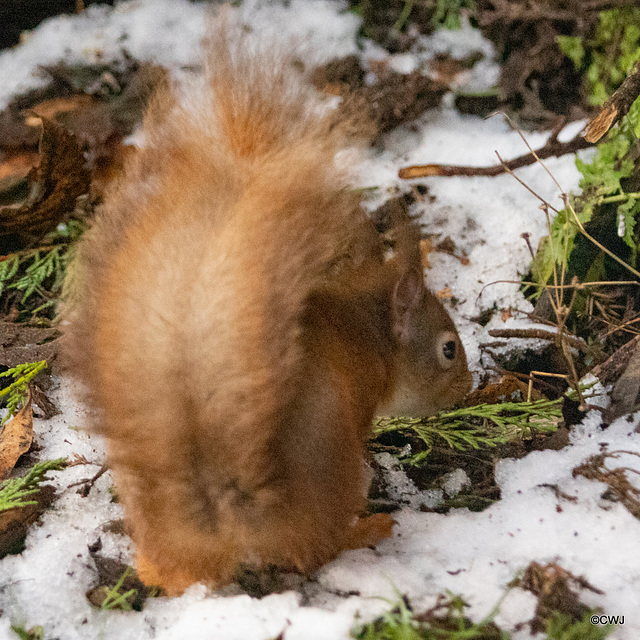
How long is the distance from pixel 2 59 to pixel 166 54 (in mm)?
784

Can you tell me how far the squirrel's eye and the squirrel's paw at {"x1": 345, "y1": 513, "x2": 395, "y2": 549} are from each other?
577mm

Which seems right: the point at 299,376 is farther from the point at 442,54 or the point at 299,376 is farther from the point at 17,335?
the point at 442,54

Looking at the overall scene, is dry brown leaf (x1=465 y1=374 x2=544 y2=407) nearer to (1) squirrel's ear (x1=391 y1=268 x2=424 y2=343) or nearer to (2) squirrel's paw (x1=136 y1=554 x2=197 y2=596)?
(1) squirrel's ear (x1=391 y1=268 x2=424 y2=343)

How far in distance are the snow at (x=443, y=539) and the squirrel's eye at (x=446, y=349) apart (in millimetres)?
242

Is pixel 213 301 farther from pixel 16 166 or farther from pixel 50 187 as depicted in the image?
pixel 16 166

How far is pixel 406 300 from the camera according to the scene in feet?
6.07

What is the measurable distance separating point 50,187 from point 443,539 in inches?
73.2

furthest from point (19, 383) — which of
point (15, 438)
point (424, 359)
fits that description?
point (424, 359)

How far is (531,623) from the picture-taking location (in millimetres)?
1174

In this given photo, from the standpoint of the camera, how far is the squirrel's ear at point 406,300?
1786mm

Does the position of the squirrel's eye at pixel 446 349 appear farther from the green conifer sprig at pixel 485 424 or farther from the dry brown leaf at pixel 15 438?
the dry brown leaf at pixel 15 438

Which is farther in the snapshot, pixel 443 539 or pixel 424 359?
pixel 424 359

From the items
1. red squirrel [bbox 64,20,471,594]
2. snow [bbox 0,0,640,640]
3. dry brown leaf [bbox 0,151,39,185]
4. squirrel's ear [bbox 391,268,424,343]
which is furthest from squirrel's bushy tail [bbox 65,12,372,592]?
dry brown leaf [bbox 0,151,39,185]

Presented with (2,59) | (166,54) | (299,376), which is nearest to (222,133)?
(299,376)
